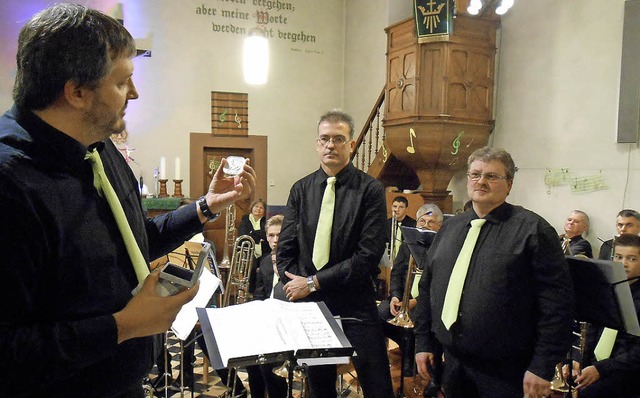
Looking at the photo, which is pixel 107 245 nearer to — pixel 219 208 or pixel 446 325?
pixel 219 208

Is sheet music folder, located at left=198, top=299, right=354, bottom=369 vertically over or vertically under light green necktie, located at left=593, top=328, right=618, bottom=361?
over

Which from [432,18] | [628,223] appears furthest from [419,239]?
[432,18]

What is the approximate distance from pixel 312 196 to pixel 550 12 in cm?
494

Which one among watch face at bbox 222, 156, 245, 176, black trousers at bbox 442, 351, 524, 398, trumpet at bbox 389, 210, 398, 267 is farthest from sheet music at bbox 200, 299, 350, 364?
trumpet at bbox 389, 210, 398, 267

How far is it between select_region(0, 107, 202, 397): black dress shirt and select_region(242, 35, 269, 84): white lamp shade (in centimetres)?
831

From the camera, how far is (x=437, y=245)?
8.46 ft

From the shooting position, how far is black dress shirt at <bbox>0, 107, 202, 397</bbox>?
38.7 inches

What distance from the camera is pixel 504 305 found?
2.15 meters

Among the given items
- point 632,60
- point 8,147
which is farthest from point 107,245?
point 632,60

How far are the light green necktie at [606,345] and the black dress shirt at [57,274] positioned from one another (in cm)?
271

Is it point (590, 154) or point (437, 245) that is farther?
point (590, 154)

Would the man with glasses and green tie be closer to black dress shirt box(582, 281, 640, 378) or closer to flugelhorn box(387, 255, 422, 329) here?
black dress shirt box(582, 281, 640, 378)

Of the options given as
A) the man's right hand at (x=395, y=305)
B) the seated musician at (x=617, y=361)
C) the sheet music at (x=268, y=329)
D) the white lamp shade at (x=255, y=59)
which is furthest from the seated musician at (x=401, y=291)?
the white lamp shade at (x=255, y=59)

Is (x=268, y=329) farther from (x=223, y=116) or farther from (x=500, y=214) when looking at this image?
(x=223, y=116)
